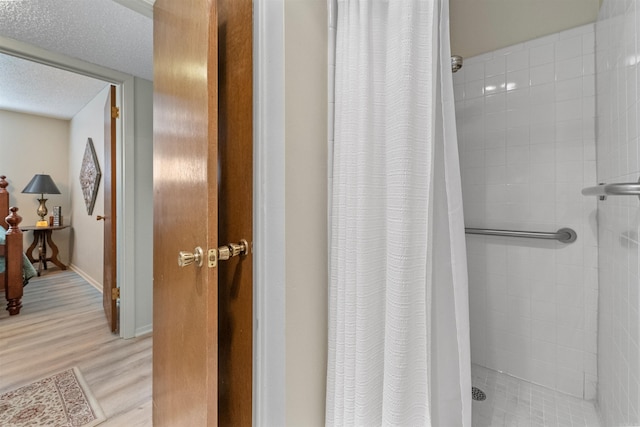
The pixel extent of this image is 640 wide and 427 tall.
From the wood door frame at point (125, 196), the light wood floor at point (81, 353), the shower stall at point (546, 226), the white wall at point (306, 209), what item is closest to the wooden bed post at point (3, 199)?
the light wood floor at point (81, 353)

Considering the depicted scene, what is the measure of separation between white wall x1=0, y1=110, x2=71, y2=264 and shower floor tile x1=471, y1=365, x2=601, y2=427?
5.52 meters

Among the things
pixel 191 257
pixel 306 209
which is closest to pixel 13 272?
pixel 191 257

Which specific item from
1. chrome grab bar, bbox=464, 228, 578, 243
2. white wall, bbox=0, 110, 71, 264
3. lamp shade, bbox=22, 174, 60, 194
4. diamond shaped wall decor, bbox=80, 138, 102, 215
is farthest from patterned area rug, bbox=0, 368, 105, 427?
white wall, bbox=0, 110, 71, 264

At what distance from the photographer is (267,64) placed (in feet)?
2.59

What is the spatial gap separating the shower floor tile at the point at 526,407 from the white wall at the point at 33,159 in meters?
5.52

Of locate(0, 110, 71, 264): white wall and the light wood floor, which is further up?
locate(0, 110, 71, 264): white wall

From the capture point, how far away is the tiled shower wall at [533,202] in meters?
1.25

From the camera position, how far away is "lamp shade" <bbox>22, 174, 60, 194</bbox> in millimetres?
3842

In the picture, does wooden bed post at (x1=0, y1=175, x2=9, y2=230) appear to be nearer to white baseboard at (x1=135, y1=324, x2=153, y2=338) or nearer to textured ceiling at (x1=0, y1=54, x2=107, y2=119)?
textured ceiling at (x1=0, y1=54, x2=107, y2=119)

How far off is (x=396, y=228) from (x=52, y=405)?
6.36ft

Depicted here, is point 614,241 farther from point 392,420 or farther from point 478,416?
point 392,420

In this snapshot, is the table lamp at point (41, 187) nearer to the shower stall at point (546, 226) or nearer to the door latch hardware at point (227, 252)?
the door latch hardware at point (227, 252)

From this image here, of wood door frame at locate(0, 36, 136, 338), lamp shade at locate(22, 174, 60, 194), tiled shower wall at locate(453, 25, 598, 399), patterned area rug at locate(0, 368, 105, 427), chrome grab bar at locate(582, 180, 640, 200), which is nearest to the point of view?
chrome grab bar at locate(582, 180, 640, 200)

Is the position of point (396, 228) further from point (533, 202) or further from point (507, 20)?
point (507, 20)
